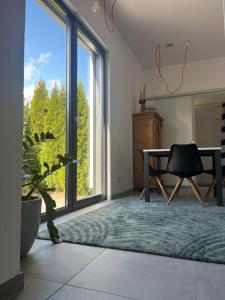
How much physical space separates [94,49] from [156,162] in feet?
7.46

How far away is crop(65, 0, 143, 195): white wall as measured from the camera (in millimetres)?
3469

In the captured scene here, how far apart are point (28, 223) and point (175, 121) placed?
4906mm

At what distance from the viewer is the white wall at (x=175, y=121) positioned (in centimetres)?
555

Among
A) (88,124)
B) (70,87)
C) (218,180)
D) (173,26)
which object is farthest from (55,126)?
(173,26)

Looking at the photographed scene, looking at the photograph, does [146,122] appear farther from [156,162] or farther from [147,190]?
[147,190]

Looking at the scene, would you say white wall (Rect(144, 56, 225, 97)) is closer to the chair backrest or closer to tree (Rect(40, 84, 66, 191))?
the chair backrest

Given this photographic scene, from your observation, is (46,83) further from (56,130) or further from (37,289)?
(37,289)

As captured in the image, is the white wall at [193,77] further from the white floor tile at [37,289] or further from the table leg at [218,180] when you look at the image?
the white floor tile at [37,289]

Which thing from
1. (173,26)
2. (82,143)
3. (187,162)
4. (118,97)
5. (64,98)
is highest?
(173,26)

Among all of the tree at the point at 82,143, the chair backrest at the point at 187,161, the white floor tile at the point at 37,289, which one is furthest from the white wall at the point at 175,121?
the white floor tile at the point at 37,289

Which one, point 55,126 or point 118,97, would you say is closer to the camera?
point 55,126

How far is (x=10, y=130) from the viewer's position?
96 cm

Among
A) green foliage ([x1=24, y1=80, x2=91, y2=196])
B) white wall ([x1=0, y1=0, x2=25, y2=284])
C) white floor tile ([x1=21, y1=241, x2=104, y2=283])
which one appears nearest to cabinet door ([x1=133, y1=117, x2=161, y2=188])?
green foliage ([x1=24, y1=80, x2=91, y2=196])

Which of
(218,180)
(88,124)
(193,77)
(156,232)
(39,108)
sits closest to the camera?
(156,232)
